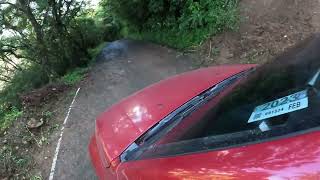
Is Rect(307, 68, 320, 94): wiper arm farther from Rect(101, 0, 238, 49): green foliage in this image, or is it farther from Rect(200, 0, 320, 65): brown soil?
Rect(101, 0, 238, 49): green foliage

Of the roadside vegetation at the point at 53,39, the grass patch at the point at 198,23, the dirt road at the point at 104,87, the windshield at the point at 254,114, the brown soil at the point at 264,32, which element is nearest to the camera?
the windshield at the point at 254,114

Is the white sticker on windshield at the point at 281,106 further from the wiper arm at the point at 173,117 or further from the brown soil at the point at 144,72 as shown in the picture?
the brown soil at the point at 144,72

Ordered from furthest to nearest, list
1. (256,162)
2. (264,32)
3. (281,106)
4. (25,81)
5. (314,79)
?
(25,81)
(264,32)
(314,79)
(281,106)
(256,162)

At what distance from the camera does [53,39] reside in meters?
17.4

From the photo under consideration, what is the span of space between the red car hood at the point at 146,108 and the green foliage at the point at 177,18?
261 inches

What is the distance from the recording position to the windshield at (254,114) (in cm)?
203

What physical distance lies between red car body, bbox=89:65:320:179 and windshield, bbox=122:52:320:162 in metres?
0.10

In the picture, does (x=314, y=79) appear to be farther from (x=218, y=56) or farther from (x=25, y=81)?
(x=25, y=81)

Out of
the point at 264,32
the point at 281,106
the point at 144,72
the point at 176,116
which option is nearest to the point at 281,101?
the point at 281,106

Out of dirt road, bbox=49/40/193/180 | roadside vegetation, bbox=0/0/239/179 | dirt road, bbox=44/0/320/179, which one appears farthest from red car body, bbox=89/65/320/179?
roadside vegetation, bbox=0/0/239/179

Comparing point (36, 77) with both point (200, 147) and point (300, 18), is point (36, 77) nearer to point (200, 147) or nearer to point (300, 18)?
point (300, 18)

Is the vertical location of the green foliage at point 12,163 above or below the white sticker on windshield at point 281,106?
below

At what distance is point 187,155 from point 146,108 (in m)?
1.42

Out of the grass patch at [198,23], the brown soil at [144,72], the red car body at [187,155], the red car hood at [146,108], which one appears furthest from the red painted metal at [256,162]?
the grass patch at [198,23]
